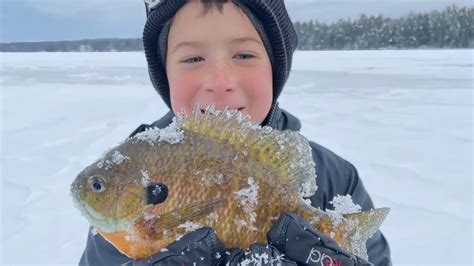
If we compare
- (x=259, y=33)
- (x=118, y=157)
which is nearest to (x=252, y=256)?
(x=118, y=157)

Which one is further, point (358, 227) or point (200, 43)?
point (200, 43)

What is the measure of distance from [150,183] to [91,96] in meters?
11.4

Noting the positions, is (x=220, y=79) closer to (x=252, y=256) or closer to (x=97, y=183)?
(x=97, y=183)

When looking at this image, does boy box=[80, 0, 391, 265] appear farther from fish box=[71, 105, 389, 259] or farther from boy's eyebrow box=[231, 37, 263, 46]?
fish box=[71, 105, 389, 259]

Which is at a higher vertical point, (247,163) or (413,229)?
(247,163)

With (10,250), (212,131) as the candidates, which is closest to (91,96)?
(10,250)

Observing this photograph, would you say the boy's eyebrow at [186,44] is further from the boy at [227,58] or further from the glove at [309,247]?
the glove at [309,247]

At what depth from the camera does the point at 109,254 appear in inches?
83.7

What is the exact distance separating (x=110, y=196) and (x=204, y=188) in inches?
10.6

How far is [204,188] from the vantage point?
4.22 ft

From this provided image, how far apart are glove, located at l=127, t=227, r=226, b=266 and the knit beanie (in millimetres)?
1198

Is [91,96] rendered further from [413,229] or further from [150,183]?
[150,183]

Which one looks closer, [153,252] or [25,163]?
[153,252]

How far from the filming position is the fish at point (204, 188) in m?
1.27
